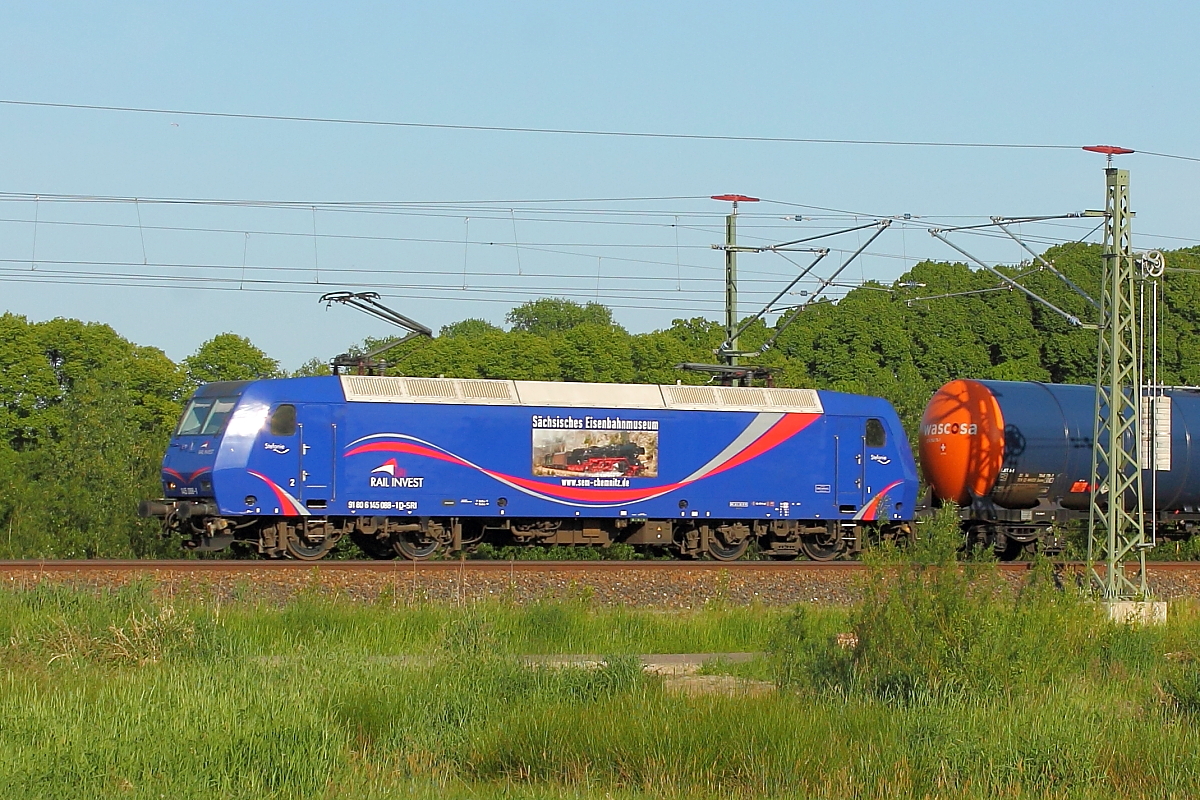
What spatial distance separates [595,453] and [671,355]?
35.7m

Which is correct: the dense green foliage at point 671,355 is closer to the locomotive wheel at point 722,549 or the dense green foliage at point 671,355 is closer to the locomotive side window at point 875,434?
the locomotive side window at point 875,434

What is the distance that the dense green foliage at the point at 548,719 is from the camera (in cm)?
932

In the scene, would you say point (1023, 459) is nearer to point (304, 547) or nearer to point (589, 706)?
point (304, 547)

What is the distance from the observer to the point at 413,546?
24.1 metres

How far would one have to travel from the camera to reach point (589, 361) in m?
59.4

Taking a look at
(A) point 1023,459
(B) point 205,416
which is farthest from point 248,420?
(A) point 1023,459

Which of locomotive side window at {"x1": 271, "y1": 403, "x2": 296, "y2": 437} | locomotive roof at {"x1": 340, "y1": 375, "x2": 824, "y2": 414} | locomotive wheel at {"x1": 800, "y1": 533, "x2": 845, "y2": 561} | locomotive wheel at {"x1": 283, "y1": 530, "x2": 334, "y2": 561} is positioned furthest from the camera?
locomotive wheel at {"x1": 800, "y1": 533, "x2": 845, "y2": 561}

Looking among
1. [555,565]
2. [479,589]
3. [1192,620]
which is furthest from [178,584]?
[1192,620]

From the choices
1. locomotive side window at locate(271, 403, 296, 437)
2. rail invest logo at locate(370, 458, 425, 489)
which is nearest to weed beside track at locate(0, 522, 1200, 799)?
locomotive side window at locate(271, 403, 296, 437)

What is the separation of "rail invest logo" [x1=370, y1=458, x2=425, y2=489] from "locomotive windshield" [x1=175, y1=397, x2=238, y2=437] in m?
2.56

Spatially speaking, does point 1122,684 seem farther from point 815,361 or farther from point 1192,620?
point 815,361

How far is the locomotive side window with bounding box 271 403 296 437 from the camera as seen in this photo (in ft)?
74.1

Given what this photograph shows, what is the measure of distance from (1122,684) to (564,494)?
12520mm

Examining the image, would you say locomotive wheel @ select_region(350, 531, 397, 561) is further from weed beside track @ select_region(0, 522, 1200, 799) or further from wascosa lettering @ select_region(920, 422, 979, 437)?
wascosa lettering @ select_region(920, 422, 979, 437)
